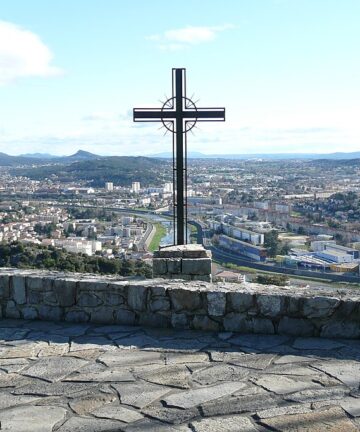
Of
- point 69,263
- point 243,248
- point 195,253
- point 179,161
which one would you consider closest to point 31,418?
point 195,253

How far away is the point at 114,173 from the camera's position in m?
45.3

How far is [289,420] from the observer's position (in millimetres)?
2660

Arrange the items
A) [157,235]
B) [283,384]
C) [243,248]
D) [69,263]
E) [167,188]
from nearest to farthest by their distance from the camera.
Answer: [283,384]
[69,263]
[243,248]
[157,235]
[167,188]

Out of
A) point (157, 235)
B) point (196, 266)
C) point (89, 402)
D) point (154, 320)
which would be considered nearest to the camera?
point (89, 402)

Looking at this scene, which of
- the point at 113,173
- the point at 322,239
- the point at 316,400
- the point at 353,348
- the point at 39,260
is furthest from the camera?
the point at 113,173

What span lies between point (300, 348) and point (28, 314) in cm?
224

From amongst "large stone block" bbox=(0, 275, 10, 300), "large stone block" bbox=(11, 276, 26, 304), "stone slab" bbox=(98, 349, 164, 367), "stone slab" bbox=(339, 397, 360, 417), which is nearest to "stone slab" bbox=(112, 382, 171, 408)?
"stone slab" bbox=(98, 349, 164, 367)

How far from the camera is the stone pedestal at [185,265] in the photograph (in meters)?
4.82

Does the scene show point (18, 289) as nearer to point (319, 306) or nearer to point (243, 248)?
point (319, 306)

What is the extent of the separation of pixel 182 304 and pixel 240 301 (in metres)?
0.44

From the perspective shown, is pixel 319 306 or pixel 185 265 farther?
pixel 185 265

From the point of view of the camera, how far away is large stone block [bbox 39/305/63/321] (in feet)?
14.6

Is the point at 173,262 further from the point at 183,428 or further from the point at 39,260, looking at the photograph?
the point at 39,260

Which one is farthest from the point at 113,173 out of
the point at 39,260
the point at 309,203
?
the point at 39,260
